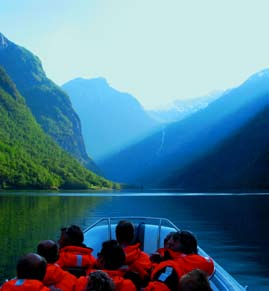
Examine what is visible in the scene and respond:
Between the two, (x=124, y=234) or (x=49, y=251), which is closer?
(x=49, y=251)

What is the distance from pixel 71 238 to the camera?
27.6 feet

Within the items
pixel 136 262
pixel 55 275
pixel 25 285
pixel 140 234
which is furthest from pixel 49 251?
pixel 140 234

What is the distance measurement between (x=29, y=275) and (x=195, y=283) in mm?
2310

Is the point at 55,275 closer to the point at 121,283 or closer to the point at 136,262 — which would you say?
the point at 121,283

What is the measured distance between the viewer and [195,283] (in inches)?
215

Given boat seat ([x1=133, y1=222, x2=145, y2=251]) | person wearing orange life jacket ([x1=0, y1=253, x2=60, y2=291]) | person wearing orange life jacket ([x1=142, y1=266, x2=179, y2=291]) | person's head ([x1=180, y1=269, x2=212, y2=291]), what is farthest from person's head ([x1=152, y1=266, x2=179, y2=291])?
boat seat ([x1=133, y1=222, x2=145, y2=251])

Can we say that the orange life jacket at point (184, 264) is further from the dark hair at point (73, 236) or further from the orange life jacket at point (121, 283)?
the dark hair at point (73, 236)

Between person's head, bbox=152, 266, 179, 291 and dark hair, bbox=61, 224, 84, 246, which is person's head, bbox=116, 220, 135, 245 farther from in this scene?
person's head, bbox=152, 266, 179, 291

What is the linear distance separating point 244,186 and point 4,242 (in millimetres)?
169906

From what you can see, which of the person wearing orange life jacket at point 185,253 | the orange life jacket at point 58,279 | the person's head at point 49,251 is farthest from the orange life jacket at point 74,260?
the person wearing orange life jacket at point 185,253

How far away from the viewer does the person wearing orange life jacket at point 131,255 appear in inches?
320

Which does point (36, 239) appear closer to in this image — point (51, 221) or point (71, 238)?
point (51, 221)

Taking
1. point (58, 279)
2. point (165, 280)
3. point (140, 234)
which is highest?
point (165, 280)

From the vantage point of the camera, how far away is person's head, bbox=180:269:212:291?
17.9 ft
